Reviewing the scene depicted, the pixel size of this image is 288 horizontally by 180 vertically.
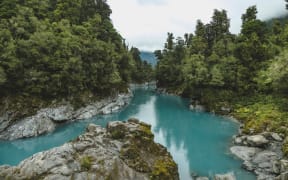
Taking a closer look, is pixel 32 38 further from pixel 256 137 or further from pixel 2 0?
pixel 256 137

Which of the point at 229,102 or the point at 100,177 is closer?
the point at 100,177

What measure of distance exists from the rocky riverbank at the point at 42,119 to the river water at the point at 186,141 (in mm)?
736

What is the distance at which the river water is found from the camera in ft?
55.1

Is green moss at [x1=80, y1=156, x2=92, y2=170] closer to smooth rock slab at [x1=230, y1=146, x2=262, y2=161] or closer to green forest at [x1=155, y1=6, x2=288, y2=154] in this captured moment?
smooth rock slab at [x1=230, y1=146, x2=262, y2=161]

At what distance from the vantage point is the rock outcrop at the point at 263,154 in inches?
568

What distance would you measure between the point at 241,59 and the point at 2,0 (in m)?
31.8

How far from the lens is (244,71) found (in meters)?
33.3

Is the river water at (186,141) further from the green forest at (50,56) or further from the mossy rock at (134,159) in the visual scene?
the green forest at (50,56)

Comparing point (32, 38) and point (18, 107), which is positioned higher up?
point (32, 38)

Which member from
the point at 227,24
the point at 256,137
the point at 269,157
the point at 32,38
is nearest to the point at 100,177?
the point at 269,157

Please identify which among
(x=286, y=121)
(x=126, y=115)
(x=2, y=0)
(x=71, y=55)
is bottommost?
(x=126, y=115)

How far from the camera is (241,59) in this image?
34156 millimetres

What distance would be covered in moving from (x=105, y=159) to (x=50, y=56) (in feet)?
61.2

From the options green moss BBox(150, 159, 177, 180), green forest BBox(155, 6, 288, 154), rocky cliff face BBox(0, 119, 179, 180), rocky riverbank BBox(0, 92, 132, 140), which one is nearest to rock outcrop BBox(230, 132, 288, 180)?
green forest BBox(155, 6, 288, 154)
